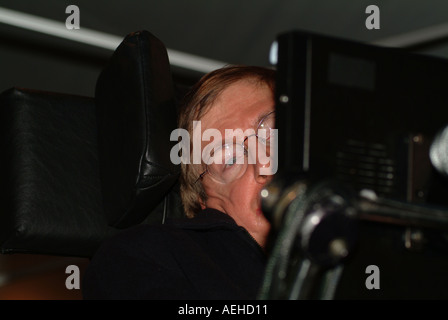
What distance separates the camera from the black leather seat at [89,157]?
1.30 metres

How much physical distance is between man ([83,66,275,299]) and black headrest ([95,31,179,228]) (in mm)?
88

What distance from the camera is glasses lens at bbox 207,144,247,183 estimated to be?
1396mm

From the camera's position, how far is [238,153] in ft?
4.57

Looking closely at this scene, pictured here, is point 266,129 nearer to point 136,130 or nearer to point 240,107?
point 240,107

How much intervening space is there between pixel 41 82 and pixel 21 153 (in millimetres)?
1521

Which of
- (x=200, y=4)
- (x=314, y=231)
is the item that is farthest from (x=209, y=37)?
(x=314, y=231)

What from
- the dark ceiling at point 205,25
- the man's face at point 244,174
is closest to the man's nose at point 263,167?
the man's face at point 244,174

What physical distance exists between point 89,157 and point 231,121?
328 mm

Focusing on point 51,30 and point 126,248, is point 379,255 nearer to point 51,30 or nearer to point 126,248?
point 126,248

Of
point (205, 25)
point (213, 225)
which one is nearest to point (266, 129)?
point (213, 225)

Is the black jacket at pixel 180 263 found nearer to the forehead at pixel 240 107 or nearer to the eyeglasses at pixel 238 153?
the eyeglasses at pixel 238 153

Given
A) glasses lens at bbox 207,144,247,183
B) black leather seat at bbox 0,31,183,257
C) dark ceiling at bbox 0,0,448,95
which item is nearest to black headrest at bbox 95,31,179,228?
black leather seat at bbox 0,31,183,257

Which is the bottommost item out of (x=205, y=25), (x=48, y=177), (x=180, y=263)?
(x=180, y=263)
